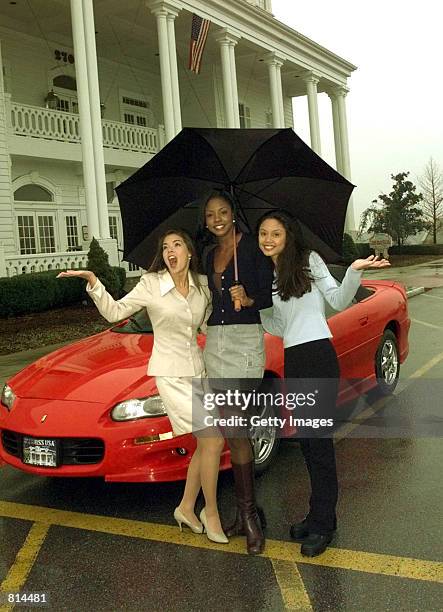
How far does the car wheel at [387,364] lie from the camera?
589 cm

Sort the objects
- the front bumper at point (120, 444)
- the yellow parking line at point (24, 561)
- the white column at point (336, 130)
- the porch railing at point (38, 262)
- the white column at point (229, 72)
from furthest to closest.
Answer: the white column at point (336, 130) < the white column at point (229, 72) < the porch railing at point (38, 262) < the front bumper at point (120, 444) < the yellow parking line at point (24, 561)

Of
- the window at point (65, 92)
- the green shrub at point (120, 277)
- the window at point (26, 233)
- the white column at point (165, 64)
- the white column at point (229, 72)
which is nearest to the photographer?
the green shrub at point (120, 277)

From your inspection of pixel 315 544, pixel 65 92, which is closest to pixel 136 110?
pixel 65 92

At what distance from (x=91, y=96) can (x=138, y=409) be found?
569 inches

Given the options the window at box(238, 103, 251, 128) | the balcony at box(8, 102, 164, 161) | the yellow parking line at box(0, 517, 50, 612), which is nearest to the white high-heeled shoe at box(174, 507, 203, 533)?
the yellow parking line at box(0, 517, 50, 612)

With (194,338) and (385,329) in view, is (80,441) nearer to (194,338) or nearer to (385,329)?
(194,338)

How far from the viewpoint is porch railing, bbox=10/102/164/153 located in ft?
57.9

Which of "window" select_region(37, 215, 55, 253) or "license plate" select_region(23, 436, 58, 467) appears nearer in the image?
"license plate" select_region(23, 436, 58, 467)

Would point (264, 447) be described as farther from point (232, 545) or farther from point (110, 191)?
point (110, 191)

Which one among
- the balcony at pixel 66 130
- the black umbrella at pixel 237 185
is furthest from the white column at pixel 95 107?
the black umbrella at pixel 237 185

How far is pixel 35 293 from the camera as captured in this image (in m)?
13.7

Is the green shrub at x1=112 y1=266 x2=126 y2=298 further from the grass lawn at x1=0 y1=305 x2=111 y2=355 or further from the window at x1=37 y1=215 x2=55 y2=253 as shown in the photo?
the window at x1=37 y1=215 x2=55 y2=253

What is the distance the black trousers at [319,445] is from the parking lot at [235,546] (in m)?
0.19

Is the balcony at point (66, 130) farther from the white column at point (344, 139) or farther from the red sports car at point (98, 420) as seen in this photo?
the red sports car at point (98, 420)
